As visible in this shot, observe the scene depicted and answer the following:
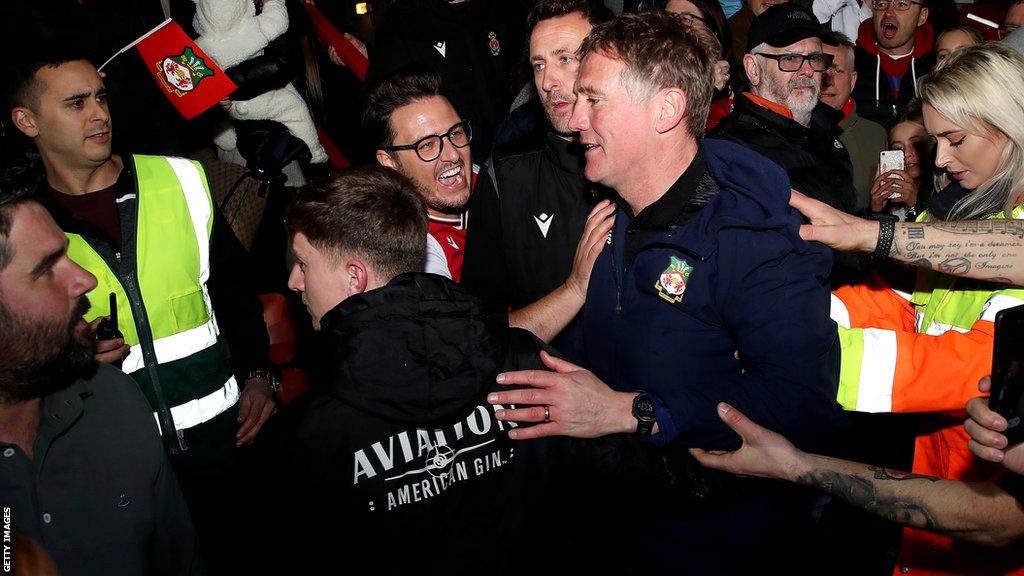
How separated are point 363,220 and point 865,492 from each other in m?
1.71

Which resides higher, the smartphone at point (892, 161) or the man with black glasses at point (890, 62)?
the man with black glasses at point (890, 62)

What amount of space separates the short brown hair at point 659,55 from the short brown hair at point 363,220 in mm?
809

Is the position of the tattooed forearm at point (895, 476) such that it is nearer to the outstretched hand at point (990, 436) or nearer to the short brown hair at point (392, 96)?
the outstretched hand at point (990, 436)

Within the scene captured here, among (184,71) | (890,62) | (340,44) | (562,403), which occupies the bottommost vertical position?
(562,403)

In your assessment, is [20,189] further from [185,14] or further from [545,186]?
[185,14]

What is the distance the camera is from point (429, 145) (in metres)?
3.63

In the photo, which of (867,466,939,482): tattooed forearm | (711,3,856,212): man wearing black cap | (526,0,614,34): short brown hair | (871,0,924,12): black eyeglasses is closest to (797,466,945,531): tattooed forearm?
(867,466,939,482): tattooed forearm

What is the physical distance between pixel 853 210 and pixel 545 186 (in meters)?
1.71

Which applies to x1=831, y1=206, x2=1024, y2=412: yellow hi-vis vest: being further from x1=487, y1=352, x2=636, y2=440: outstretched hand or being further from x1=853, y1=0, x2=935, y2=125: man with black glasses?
x1=853, y1=0, x2=935, y2=125: man with black glasses

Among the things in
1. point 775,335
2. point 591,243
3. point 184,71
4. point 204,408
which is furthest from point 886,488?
point 184,71

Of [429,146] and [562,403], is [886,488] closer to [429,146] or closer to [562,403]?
[562,403]

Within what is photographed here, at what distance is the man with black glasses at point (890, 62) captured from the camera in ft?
20.8

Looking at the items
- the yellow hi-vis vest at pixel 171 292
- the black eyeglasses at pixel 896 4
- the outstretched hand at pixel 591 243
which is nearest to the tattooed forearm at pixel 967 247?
the outstretched hand at pixel 591 243

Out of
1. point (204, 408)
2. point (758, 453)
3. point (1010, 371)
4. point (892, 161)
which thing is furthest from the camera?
point (892, 161)
